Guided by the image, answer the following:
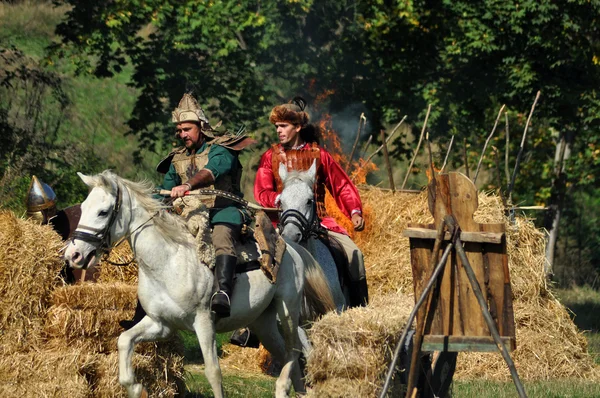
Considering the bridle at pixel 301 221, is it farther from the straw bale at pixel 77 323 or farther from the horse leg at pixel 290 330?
the straw bale at pixel 77 323

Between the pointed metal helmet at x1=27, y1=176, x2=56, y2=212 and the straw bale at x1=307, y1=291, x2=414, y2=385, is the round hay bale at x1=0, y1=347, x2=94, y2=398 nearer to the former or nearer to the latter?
the pointed metal helmet at x1=27, y1=176, x2=56, y2=212

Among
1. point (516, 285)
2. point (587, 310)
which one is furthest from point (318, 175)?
point (587, 310)

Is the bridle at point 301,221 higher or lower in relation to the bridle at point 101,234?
lower

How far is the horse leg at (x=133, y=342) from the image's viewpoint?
28.6 ft

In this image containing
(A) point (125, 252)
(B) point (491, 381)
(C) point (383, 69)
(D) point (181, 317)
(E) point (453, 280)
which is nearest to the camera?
(E) point (453, 280)

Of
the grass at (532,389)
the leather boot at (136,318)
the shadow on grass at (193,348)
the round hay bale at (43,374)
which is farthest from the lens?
the shadow on grass at (193,348)

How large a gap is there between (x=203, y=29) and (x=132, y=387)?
48.2 ft

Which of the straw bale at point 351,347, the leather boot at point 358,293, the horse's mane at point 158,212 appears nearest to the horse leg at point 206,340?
the horse's mane at point 158,212

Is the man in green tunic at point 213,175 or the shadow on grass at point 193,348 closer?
the man in green tunic at point 213,175

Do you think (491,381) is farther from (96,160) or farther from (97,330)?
(96,160)

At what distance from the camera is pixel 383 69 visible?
24688 millimetres

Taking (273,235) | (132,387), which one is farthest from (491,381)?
(132,387)

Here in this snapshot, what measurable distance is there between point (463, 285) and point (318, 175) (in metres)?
4.00

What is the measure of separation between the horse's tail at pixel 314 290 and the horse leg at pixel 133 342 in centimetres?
149
